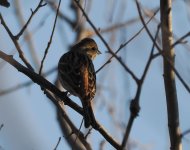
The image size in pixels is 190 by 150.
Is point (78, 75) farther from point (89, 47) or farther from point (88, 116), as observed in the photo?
point (89, 47)

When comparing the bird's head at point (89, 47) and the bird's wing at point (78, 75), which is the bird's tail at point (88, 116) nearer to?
the bird's wing at point (78, 75)

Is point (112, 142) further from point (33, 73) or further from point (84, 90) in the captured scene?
point (84, 90)

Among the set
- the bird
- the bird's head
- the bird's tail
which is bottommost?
the bird's tail

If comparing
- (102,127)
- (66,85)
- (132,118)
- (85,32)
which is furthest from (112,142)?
(85,32)

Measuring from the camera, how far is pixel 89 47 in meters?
8.47

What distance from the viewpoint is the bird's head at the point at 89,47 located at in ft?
27.6

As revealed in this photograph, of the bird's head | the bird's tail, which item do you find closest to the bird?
the bird's tail

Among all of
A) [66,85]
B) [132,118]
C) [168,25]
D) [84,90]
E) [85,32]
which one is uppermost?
[85,32]

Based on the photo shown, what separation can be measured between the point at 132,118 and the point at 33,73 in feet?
6.82

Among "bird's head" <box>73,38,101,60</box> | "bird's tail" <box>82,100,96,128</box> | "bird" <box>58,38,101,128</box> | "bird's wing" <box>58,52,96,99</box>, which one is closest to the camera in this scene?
"bird's tail" <box>82,100,96,128</box>

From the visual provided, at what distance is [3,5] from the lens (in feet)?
16.3

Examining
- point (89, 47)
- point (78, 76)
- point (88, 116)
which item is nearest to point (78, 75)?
point (78, 76)

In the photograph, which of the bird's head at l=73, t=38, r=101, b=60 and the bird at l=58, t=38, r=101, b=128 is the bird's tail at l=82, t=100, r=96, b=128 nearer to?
the bird at l=58, t=38, r=101, b=128

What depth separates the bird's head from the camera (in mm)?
8420
